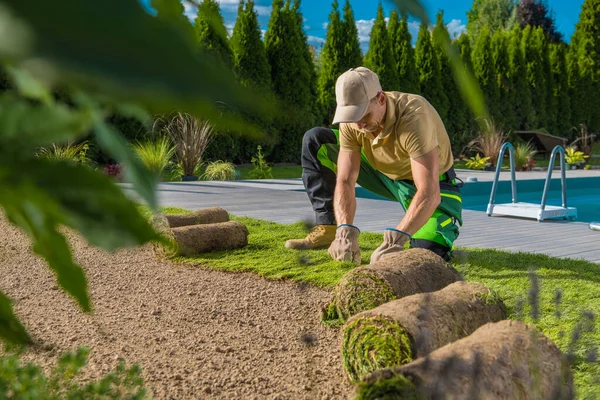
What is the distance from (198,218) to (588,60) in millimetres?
16595

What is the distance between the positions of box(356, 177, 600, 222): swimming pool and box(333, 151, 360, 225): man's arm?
15.5 feet

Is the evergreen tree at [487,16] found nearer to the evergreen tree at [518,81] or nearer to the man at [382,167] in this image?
the evergreen tree at [518,81]

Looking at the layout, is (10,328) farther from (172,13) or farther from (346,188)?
(346,188)

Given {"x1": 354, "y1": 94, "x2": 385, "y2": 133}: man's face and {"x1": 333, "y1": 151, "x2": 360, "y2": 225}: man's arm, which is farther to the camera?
{"x1": 333, "y1": 151, "x2": 360, "y2": 225}: man's arm

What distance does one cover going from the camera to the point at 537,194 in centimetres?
1007

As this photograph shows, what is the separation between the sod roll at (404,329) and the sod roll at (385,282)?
30 cm

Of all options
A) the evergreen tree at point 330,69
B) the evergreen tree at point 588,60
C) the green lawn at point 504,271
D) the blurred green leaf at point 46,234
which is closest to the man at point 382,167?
the green lawn at point 504,271

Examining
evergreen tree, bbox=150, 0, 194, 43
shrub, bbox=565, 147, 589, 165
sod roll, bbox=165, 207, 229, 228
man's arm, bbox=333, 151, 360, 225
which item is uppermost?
shrub, bbox=565, 147, 589, 165

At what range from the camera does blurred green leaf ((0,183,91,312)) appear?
0.28 meters

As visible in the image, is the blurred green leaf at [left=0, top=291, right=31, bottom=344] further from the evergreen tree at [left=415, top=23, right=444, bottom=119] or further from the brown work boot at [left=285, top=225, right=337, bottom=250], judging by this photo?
the evergreen tree at [left=415, top=23, right=444, bottom=119]

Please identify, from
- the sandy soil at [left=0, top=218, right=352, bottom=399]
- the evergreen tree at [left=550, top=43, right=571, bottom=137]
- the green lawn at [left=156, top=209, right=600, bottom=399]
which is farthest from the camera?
the evergreen tree at [left=550, top=43, right=571, bottom=137]

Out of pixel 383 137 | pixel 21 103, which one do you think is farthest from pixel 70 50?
pixel 383 137

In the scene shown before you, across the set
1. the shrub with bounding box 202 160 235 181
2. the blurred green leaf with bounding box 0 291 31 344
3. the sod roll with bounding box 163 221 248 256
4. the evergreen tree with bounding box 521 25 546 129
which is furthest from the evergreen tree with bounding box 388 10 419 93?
the blurred green leaf with bounding box 0 291 31 344

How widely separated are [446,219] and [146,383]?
206 centimetres
